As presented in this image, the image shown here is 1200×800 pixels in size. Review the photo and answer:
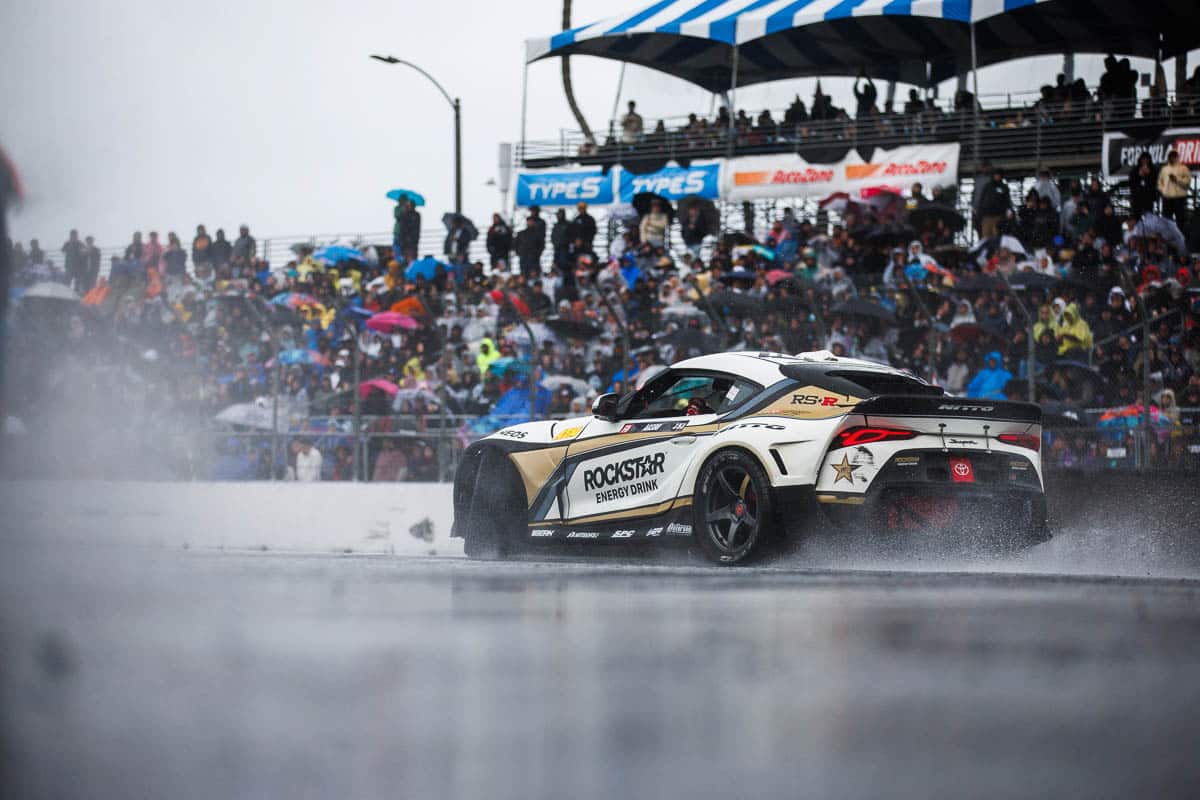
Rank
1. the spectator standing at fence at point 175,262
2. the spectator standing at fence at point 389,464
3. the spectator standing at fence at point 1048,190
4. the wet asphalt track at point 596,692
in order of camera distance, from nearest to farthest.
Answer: the wet asphalt track at point 596,692, the spectator standing at fence at point 389,464, the spectator standing at fence at point 1048,190, the spectator standing at fence at point 175,262

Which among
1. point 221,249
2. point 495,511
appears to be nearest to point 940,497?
point 495,511

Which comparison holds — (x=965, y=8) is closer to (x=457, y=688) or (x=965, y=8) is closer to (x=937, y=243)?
(x=937, y=243)

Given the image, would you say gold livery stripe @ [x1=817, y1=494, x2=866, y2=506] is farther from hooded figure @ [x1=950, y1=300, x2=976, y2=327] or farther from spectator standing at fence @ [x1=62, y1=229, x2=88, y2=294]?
spectator standing at fence @ [x1=62, y1=229, x2=88, y2=294]

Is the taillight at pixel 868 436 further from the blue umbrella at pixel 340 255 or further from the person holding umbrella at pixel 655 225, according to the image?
the blue umbrella at pixel 340 255

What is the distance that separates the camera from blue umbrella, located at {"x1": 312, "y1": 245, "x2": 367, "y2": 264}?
83.8 feet

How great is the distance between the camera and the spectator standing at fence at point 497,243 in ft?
78.1

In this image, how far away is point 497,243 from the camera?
2386 cm

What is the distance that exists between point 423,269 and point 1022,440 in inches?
552

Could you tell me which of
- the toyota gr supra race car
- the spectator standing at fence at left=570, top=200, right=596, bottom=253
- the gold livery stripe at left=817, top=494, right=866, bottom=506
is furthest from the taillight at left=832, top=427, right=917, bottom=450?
the spectator standing at fence at left=570, top=200, right=596, bottom=253

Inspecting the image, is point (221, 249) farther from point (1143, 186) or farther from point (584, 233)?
point (1143, 186)

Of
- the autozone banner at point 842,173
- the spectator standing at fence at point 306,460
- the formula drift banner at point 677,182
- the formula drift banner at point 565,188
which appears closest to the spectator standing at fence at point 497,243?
the formula drift banner at point 677,182

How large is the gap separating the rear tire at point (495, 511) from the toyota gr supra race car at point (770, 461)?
0.07ft

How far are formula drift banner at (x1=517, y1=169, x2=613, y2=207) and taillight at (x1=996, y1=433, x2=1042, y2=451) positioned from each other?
16.6m

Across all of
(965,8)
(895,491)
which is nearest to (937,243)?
(965,8)
